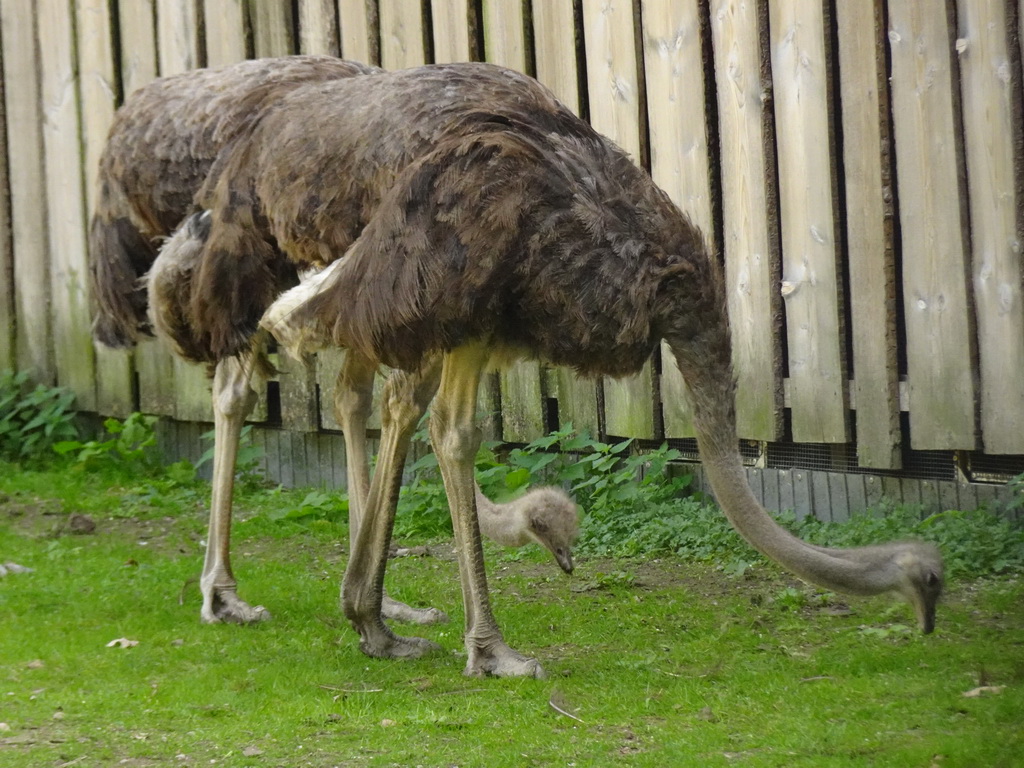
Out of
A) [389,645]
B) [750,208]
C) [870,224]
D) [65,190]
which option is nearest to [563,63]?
[750,208]

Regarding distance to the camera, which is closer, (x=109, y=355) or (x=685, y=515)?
(x=685, y=515)

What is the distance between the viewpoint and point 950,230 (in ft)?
17.9

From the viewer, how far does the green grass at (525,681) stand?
3742 millimetres

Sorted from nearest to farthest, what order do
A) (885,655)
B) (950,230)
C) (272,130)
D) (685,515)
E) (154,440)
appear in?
(885,655), (272,130), (950,230), (685,515), (154,440)

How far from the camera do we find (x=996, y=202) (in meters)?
5.33

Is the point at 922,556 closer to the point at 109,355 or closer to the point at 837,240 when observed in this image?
the point at 837,240

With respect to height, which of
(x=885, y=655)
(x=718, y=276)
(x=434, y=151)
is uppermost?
(x=434, y=151)

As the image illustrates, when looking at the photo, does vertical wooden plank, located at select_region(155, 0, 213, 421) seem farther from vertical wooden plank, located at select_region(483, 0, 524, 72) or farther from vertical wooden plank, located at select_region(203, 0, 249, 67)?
vertical wooden plank, located at select_region(483, 0, 524, 72)

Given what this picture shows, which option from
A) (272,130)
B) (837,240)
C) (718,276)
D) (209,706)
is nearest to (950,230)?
(837,240)

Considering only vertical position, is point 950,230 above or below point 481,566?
above

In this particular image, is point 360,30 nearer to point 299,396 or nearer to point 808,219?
point 299,396

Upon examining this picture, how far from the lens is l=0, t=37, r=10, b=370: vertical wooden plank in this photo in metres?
8.98

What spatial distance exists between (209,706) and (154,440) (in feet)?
14.6

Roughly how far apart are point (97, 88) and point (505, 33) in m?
2.95
